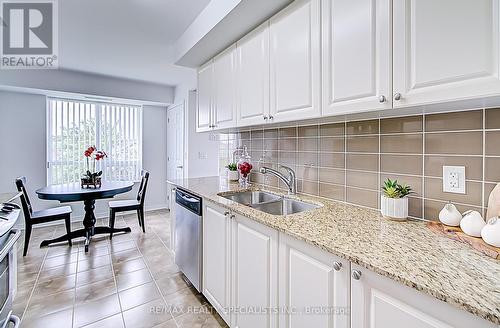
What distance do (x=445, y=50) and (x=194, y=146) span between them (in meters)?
3.76

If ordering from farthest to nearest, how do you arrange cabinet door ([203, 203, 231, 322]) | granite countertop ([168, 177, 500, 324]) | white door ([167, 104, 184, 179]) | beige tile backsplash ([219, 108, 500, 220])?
white door ([167, 104, 184, 179]), cabinet door ([203, 203, 231, 322]), beige tile backsplash ([219, 108, 500, 220]), granite countertop ([168, 177, 500, 324])

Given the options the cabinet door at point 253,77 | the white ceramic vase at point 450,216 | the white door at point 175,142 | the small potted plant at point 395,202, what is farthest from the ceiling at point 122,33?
the white ceramic vase at point 450,216

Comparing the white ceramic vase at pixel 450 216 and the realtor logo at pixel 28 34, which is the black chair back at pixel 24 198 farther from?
the white ceramic vase at pixel 450 216

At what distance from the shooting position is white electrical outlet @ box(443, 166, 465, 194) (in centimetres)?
109

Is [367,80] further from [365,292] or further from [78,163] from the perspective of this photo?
[78,163]

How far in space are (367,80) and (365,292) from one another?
2.86 ft

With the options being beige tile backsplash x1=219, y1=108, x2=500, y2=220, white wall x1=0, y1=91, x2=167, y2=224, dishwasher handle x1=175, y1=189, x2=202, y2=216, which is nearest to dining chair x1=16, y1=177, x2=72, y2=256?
white wall x1=0, y1=91, x2=167, y2=224

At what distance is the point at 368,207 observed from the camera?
1447mm

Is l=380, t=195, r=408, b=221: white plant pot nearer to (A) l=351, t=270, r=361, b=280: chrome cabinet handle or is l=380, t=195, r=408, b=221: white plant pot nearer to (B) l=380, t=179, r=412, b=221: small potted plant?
(B) l=380, t=179, r=412, b=221: small potted plant

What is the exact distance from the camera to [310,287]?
101cm

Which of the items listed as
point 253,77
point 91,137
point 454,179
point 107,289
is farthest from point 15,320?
point 91,137

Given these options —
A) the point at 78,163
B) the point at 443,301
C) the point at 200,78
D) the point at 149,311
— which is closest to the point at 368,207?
the point at 443,301

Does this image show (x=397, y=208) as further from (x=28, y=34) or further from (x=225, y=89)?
(x=28, y=34)

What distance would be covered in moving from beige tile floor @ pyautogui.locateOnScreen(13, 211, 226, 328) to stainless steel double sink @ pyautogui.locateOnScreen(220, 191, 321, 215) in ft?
2.88
